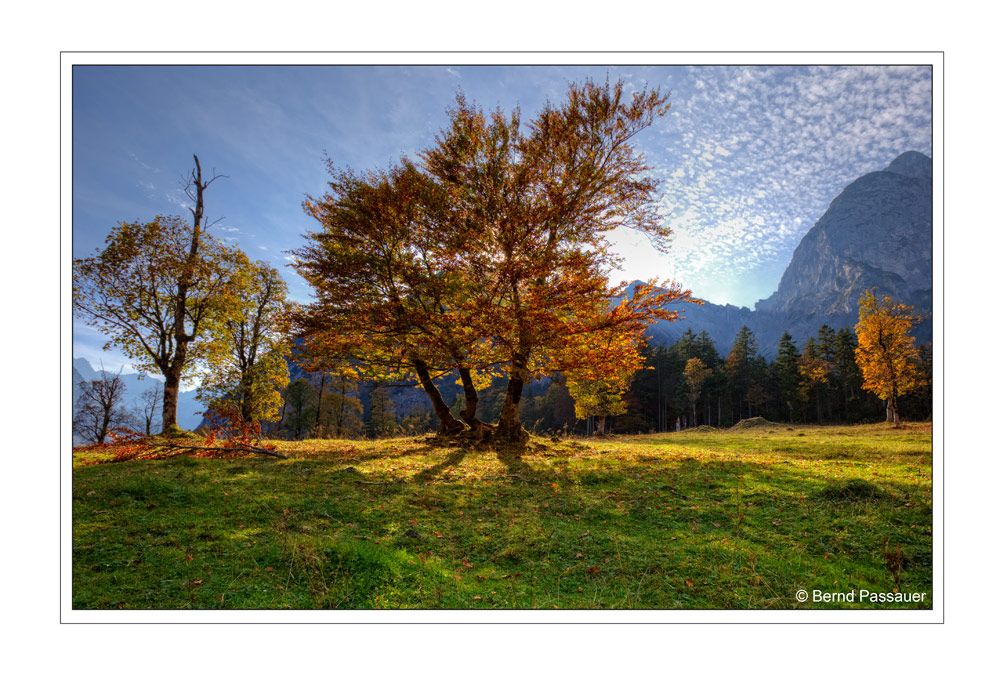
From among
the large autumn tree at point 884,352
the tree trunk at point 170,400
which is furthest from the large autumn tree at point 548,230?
the large autumn tree at point 884,352

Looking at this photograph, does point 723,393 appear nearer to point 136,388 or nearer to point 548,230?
point 548,230

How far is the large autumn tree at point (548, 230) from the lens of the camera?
9516mm

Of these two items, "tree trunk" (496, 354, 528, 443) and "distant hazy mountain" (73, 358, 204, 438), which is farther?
"tree trunk" (496, 354, 528, 443)

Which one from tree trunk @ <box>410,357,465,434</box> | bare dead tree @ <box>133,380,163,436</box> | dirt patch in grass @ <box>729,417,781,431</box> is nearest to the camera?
bare dead tree @ <box>133,380,163,436</box>

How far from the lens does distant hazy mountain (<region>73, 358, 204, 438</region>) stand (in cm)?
547

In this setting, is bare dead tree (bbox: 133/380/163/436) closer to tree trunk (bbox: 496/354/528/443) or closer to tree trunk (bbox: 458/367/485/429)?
tree trunk (bbox: 458/367/485/429)

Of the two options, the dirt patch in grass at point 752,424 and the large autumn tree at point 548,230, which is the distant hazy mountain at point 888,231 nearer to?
the large autumn tree at point 548,230

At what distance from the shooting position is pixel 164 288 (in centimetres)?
1007

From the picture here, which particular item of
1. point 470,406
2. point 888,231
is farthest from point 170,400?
point 888,231

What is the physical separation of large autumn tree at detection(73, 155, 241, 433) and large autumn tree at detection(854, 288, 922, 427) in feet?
79.0

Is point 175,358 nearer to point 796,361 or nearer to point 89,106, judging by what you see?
point 89,106

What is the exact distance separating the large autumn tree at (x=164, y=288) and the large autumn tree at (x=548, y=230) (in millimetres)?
5728

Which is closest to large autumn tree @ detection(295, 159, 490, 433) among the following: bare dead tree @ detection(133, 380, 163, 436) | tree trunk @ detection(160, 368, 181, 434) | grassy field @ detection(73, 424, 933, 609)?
grassy field @ detection(73, 424, 933, 609)

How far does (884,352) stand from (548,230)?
67.6ft
